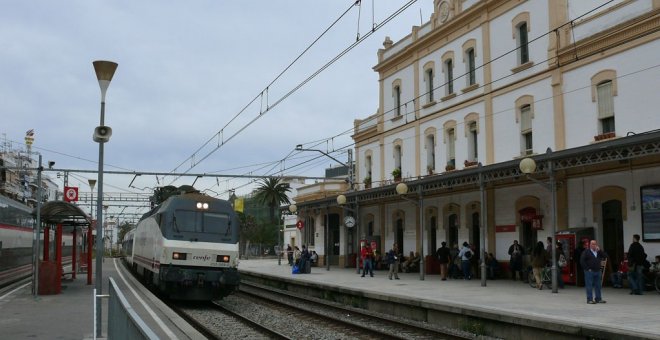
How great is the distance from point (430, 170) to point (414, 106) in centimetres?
384

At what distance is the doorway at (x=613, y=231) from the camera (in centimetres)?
1891

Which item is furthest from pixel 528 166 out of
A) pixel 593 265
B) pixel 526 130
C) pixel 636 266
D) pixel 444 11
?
pixel 444 11

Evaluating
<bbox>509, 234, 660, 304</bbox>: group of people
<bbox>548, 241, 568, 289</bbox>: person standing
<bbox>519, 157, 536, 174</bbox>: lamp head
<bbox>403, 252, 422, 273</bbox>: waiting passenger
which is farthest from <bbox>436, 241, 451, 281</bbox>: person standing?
<bbox>519, 157, 536, 174</bbox>: lamp head

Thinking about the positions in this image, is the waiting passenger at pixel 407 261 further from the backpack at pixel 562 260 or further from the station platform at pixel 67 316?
the station platform at pixel 67 316

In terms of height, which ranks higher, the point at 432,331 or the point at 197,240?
the point at 197,240

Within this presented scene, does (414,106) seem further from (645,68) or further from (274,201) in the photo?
(274,201)

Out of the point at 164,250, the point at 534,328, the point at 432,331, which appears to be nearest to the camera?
the point at 534,328

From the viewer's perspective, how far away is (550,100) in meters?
21.8

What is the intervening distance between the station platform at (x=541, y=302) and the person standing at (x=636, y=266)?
0.30m

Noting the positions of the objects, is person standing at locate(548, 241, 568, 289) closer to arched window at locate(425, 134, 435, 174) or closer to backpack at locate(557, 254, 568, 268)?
backpack at locate(557, 254, 568, 268)

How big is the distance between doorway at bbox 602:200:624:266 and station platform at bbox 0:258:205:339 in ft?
44.4

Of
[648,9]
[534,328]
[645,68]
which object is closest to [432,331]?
[534,328]

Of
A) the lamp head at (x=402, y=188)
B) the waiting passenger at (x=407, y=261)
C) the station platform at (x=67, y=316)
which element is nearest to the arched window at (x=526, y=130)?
the lamp head at (x=402, y=188)

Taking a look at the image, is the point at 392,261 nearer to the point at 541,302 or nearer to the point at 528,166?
the point at 528,166
